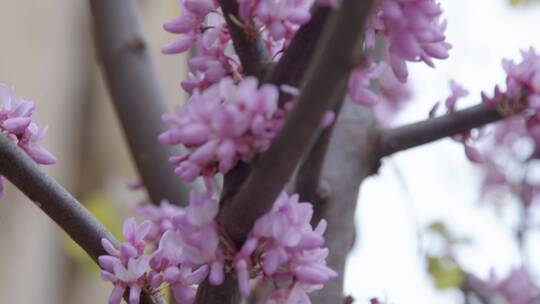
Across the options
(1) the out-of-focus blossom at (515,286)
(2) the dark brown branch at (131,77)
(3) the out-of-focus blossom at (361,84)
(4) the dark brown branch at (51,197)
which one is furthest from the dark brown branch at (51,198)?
(1) the out-of-focus blossom at (515,286)

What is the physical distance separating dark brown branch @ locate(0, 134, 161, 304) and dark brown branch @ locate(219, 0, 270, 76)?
0.16 meters

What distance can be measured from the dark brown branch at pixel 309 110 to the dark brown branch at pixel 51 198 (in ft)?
0.50

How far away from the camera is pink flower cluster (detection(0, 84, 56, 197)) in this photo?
50 centimetres

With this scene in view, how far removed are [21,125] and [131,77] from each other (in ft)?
1.37

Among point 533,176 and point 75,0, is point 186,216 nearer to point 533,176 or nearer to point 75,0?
point 533,176

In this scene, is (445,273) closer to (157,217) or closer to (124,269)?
(157,217)

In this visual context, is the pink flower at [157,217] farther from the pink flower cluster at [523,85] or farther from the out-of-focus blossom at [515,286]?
the out-of-focus blossom at [515,286]

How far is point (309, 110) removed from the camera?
0.34 metres

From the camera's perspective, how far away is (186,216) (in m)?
0.42

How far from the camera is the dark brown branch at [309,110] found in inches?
12.6

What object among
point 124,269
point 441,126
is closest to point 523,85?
point 441,126

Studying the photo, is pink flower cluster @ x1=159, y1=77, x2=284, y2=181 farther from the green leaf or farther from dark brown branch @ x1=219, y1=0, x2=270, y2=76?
the green leaf

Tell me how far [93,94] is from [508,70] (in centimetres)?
253

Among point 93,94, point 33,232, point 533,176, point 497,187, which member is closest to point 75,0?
point 93,94
